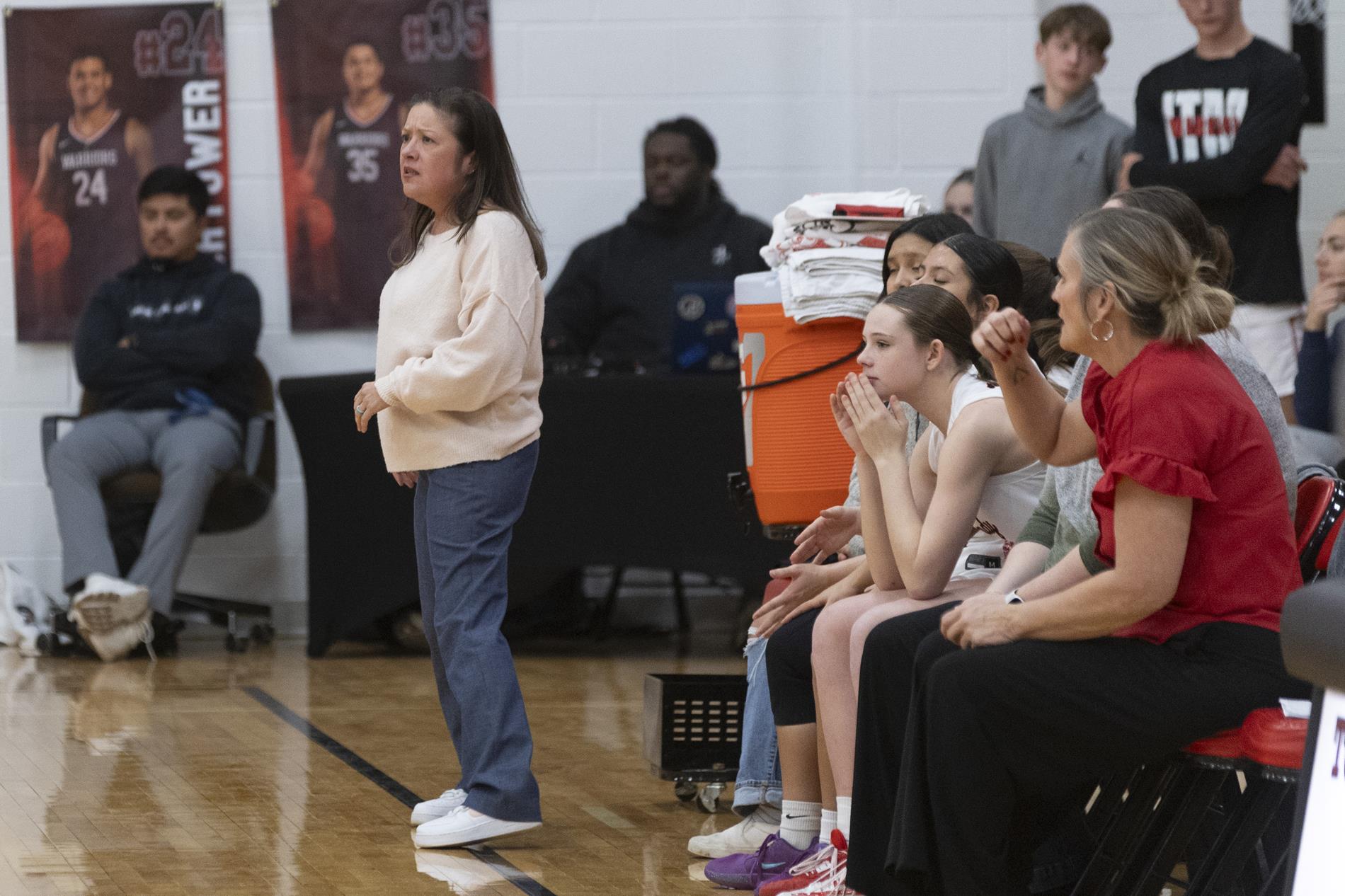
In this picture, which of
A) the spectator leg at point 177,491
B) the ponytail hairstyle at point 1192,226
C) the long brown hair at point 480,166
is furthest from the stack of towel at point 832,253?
the spectator leg at point 177,491

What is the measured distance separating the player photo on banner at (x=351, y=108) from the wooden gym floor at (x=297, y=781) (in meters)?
1.46

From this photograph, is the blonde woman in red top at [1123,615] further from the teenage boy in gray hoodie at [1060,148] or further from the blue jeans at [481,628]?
the teenage boy in gray hoodie at [1060,148]

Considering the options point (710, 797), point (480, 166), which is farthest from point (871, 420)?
point (710, 797)

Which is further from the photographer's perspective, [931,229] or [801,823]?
[931,229]

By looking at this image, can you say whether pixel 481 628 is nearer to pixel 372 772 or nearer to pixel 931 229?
pixel 372 772

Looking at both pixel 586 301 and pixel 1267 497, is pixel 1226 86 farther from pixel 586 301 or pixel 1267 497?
pixel 1267 497

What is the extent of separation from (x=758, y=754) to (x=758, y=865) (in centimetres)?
28

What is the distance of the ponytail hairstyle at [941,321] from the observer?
2.54 metres

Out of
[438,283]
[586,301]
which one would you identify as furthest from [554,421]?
[438,283]

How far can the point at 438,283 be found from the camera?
9.63 feet

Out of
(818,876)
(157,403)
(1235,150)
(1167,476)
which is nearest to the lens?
(1167,476)

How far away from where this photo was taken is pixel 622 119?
6039 millimetres

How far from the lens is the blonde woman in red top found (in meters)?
1.96

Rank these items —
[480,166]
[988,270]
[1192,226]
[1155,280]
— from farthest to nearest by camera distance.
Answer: [480,166], [988,270], [1192,226], [1155,280]
